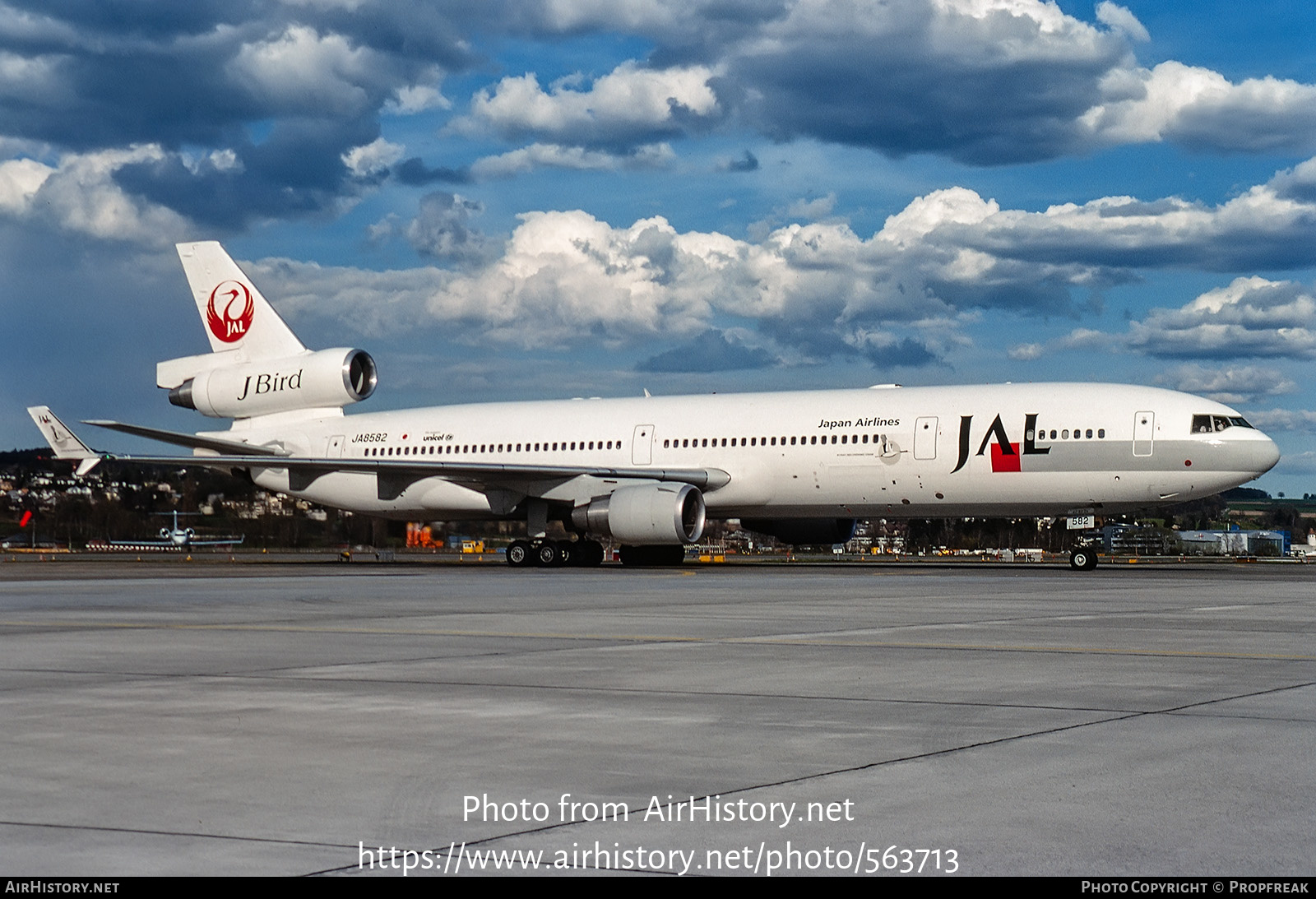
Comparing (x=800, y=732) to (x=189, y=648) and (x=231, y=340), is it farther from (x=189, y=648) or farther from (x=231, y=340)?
(x=231, y=340)

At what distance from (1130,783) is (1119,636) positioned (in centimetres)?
805

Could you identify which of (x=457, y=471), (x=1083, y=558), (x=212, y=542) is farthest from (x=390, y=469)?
(x=212, y=542)

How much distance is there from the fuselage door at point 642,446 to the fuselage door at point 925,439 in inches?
315

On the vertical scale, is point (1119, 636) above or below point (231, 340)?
below

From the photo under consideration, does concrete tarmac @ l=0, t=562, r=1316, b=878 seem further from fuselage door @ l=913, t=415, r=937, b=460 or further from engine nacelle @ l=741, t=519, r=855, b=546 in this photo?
engine nacelle @ l=741, t=519, r=855, b=546

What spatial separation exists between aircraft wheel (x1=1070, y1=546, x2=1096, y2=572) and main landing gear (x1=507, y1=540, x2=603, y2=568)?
12481 millimetres

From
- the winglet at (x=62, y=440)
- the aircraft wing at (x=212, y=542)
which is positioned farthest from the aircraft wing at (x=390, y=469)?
the aircraft wing at (x=212, y=542)

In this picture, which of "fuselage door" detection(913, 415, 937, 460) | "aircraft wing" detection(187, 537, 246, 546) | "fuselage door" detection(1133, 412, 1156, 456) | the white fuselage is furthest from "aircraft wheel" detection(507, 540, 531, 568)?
"aircraft wing" detection(187, 537, 246, 546)

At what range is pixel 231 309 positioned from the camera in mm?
45438

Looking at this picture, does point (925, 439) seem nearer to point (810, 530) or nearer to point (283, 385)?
point (810, 530)

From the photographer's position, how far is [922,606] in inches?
728

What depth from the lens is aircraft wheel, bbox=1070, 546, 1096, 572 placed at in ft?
113

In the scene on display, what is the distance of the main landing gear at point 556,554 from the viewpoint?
126ft
